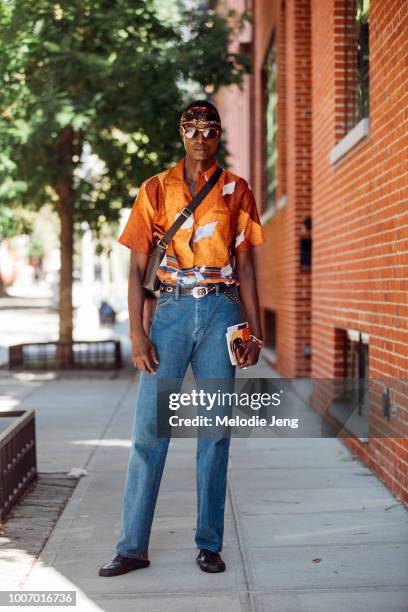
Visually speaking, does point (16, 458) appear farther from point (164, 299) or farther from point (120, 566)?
point (164, 299)

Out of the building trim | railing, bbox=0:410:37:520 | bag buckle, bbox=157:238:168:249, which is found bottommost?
railing, bbox=0:410:37:520

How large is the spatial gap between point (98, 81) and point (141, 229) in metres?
8.83

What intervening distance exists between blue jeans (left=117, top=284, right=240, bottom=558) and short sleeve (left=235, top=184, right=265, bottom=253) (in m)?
0.27

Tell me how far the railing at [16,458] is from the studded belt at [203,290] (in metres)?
1.74

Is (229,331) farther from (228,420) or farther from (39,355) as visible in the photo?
(39,355)

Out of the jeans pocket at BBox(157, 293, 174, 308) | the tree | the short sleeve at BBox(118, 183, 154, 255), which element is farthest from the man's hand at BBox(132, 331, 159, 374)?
the tree

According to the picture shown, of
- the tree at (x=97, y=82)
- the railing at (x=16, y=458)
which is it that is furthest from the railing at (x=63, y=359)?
the railing at (x=16, y=458)

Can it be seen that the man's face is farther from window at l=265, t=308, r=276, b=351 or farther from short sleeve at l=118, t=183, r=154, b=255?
window at l=265, t=308, r=276, b=351

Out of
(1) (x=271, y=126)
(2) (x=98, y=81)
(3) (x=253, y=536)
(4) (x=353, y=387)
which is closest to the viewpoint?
(3) (x=253, y=536)

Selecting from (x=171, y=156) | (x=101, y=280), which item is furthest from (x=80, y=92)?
(x=101, y=280)

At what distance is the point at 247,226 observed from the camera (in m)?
4.63

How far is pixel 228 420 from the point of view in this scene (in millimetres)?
4551

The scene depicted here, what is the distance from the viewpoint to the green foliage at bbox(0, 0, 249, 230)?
12078mm

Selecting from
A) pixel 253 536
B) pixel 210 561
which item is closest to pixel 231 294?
pixel 210 561
